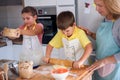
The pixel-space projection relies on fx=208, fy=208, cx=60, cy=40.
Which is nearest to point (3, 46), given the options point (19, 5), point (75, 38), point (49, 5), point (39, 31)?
point (19, 5)

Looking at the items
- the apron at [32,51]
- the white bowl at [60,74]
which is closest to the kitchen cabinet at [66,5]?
the apron at [32,51]

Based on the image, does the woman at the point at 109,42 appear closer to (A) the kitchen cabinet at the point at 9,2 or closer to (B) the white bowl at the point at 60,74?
(B) the white bowl at the point at 60,74

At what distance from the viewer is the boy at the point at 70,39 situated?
1.37 meters

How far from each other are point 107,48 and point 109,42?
0.04 meters

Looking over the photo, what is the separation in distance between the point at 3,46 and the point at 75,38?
1.65 meters

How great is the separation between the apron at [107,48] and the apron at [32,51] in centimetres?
41

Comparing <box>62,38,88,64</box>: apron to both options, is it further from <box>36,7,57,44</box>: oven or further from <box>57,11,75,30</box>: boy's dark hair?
<box>36,7,57,44</box>: oven

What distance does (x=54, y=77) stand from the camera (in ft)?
3.54

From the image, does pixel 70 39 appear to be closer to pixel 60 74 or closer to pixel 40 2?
pixel 60 74

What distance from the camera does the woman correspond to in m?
1.23

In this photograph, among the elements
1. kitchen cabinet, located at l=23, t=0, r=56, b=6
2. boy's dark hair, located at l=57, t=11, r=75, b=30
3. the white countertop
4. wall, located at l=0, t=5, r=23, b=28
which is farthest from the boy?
wall, located at l=0, t=5, r=23, b=28

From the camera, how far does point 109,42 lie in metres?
1.35

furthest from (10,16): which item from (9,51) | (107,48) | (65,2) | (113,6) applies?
(113,6)

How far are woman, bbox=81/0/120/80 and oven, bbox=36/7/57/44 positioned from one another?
1.25 m
